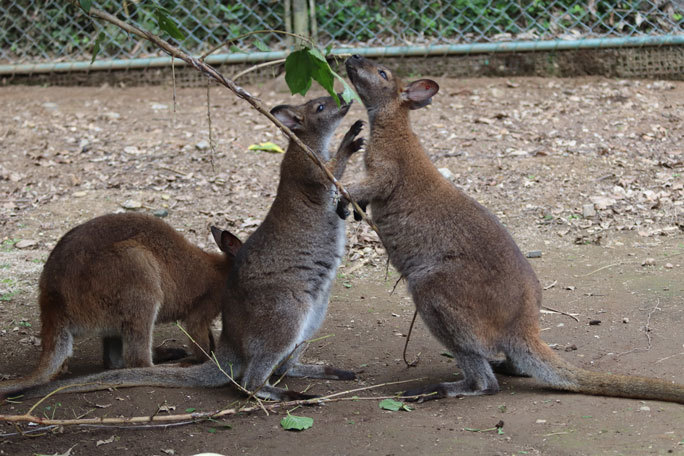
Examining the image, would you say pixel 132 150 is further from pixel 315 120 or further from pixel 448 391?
pixel 448 391

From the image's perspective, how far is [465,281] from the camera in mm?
4410

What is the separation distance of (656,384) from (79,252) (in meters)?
3.24

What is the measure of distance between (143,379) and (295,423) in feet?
3.40

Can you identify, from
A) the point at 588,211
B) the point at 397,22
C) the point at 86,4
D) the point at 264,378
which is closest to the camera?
the point at 86,4

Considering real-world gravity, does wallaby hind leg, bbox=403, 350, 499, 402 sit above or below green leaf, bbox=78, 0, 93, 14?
below

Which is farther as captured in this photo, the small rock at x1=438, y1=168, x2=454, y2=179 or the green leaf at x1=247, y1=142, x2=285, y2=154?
the green leaf at x1=247, y1=142, x2=285, y2=154

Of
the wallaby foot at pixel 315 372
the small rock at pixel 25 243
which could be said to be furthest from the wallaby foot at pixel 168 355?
the small rock at pixel 25 243

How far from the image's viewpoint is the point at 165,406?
4477 millimetres

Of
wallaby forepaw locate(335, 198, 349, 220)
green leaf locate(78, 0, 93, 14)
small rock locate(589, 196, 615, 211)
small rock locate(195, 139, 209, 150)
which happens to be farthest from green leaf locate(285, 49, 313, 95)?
small rock locate(195, 139, 209, 150)

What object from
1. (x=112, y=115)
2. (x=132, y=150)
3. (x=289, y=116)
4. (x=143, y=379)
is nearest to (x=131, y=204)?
(x=132, y=150)

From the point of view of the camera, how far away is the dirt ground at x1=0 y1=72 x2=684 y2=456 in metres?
3.97

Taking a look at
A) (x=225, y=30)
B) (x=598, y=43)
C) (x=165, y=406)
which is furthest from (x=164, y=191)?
(x=598, y=43)

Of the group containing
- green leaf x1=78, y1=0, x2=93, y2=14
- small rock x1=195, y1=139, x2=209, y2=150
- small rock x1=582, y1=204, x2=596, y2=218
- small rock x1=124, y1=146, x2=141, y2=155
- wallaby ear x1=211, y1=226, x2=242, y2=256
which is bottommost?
small rock x1=582, y1=204, x2=596, y2=218

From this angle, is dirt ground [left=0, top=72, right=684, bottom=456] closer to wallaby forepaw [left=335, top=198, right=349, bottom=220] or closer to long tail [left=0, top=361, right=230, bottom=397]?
long tail [left=0, top=361, right=230, bottom=397]
